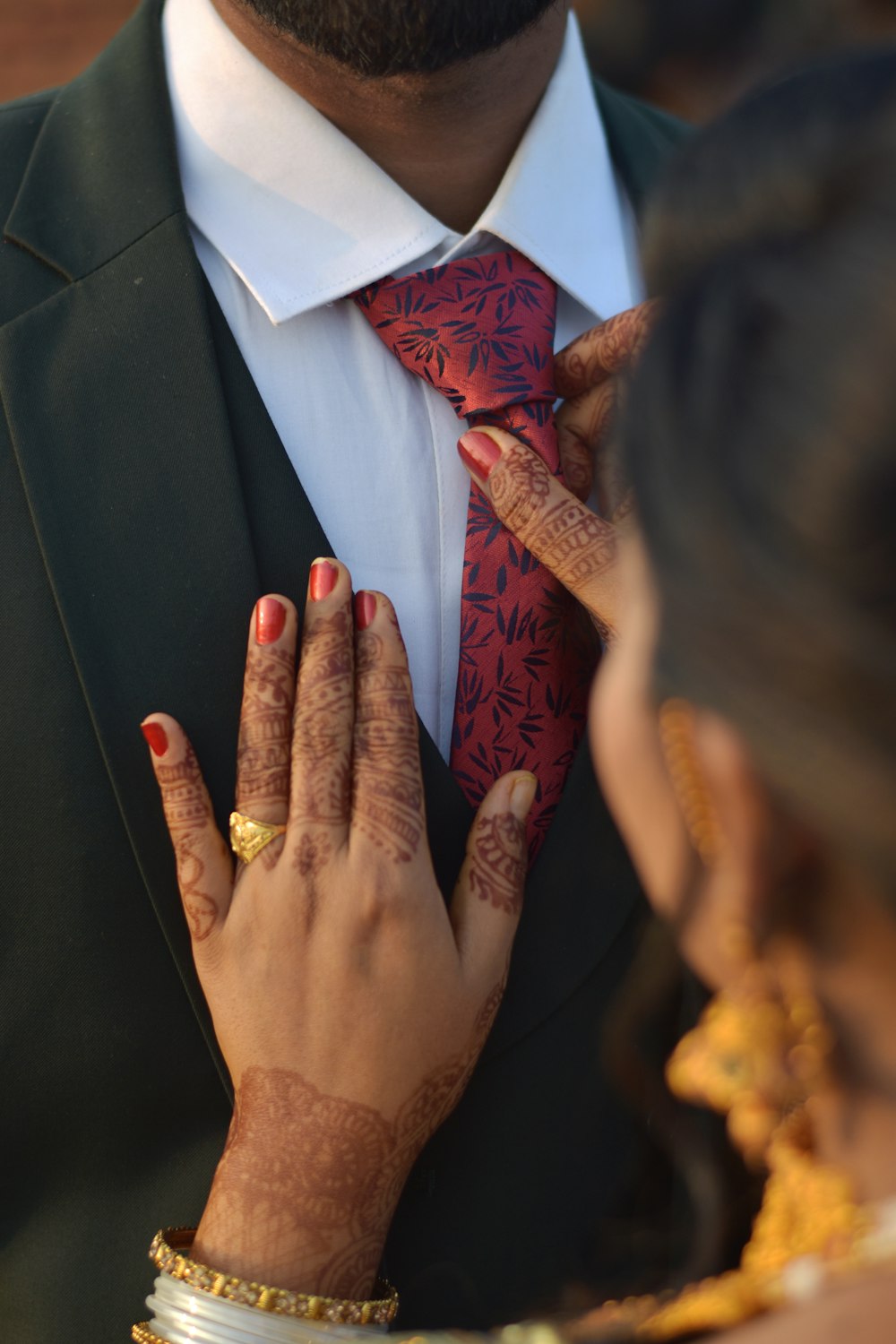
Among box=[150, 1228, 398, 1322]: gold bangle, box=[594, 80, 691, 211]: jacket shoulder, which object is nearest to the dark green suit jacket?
box=[150, 1228, 398, 1322]: gold bangle

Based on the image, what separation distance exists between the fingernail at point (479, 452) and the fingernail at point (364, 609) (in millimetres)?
185

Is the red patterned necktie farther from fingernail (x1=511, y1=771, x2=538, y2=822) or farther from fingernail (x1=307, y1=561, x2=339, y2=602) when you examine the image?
fingernail (x1=307, y1=561, x2=339, y2=602)

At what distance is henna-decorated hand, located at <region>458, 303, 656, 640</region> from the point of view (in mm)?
1315

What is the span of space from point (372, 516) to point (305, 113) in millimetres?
456

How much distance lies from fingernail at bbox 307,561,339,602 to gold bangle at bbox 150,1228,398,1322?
0.61 meters

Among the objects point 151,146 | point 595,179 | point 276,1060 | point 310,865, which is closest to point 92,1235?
point 276,1060

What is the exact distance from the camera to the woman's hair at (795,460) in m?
0.69

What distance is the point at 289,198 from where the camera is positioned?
4.78ft

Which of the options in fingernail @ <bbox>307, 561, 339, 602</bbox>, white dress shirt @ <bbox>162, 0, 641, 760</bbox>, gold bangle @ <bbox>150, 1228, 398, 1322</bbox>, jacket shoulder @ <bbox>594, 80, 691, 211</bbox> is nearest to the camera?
gold bangle @ <bbox>150, 1228, 398, 1322</bbox>

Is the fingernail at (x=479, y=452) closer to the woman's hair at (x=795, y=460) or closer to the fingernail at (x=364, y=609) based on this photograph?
the fingernail at (x=364, y=609)

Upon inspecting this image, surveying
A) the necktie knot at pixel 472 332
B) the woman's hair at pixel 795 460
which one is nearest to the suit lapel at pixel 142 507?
the necktie knot at pixel 472 332

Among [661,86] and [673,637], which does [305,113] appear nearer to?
[673,637]

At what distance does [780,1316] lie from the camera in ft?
2.57

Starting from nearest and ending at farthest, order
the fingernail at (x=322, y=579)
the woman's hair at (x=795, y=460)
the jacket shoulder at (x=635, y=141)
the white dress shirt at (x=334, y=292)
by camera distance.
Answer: the woman's hair at (x=795, y=460) → the fingernail at (x=322, y=579) → the white dress shirt at (x=334, y=292) → the jacket shoulder at (x=635, y=141)
